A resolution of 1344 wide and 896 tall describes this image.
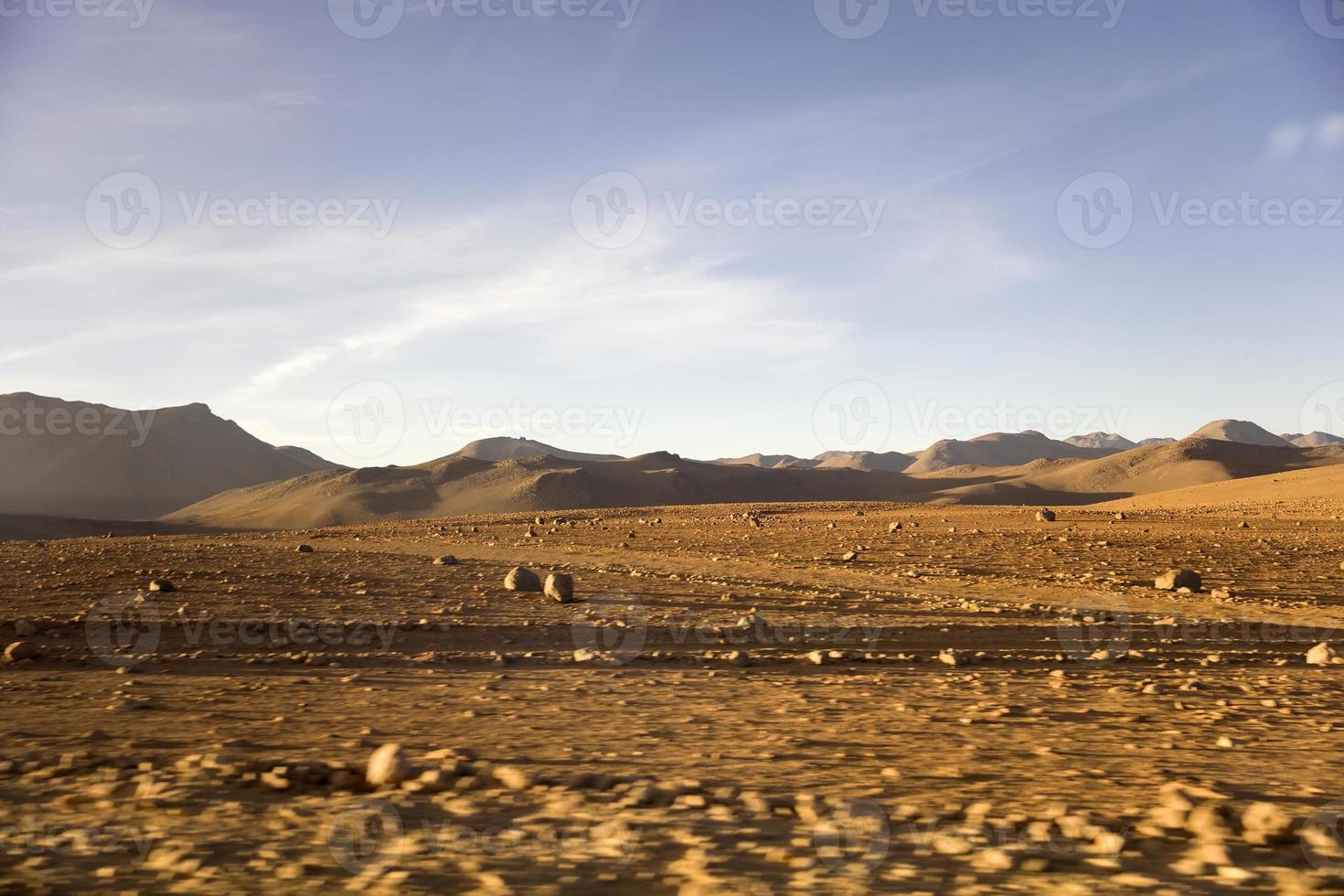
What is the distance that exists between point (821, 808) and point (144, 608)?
1165 centimetres

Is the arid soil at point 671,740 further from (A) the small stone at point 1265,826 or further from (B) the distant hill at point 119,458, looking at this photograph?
(B) the distant hill at point 119,458

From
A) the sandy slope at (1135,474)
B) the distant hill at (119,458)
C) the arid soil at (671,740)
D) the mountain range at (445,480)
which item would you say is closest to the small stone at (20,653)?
the arid soil at (671,740)

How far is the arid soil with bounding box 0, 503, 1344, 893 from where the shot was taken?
3854 mm

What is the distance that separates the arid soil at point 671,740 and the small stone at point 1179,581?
796mm

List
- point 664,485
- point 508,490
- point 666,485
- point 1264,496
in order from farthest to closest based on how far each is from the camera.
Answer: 1. point 666,485
2. point 664,485
3. point 508,490
4. point 1264,496

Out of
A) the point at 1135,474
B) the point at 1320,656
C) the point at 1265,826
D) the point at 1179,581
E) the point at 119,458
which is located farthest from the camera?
the point at 119,458

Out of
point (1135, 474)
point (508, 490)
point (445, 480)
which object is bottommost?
point (1135, 474)

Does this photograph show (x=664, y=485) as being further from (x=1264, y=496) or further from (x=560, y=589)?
(x=560, y=589)

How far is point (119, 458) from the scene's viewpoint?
142 meters

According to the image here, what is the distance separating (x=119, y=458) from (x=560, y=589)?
157 m

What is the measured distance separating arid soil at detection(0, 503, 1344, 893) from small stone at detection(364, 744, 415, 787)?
0.04 feet

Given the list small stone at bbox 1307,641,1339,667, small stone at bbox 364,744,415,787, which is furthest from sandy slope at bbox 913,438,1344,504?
small stone at bbox 364,744,415,787

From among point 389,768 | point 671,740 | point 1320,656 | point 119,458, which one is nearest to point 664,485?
point 1320,656

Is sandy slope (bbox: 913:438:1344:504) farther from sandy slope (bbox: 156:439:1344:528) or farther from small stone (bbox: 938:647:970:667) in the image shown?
small stone (bbox: 938:647:970:667)
